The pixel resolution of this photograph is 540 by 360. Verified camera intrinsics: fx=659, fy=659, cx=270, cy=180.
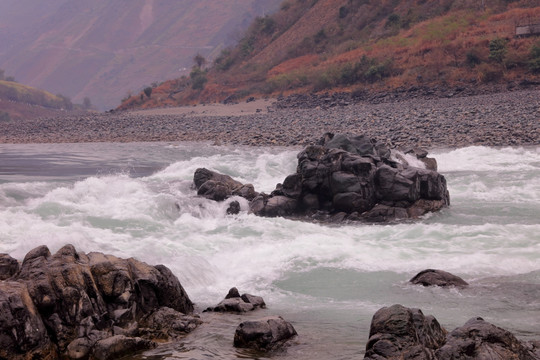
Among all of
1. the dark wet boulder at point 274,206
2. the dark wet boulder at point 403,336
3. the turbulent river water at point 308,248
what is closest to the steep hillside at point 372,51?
the turbulent river water at point 308,248

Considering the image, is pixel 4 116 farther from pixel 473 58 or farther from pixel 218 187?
pixel 218 187

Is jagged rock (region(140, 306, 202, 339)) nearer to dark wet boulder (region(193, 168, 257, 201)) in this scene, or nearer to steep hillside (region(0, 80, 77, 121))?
dark wet boulder (region(193, 168, 257, 201))

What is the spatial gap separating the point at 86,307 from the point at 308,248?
6.24 meters

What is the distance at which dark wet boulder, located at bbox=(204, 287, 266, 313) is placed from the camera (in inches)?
377

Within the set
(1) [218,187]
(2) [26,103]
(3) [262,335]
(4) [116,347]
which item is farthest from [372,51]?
(2) [26,103]

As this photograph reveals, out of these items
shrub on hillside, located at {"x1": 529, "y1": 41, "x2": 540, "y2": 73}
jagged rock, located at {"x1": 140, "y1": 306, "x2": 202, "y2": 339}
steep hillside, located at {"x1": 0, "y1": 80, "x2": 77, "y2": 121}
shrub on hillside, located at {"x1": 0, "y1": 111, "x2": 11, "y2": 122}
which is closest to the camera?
jagged rock, located at {"x1": 140, "y1": 306, "x2": 202, "y2": 339}

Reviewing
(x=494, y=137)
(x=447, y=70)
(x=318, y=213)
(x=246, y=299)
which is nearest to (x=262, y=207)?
(x=318, y=213)

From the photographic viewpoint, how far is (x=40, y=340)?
7.63 meters

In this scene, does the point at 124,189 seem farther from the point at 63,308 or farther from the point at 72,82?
the point at 72,82

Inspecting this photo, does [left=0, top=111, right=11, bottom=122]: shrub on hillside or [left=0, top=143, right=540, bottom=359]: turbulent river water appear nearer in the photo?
[left=0, top=143, right=540, bottom=359]: turbulent river water

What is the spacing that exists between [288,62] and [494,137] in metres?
45.5

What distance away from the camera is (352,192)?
56.6ft

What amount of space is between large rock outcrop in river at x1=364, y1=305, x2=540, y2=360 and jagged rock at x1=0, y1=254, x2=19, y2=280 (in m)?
4.79

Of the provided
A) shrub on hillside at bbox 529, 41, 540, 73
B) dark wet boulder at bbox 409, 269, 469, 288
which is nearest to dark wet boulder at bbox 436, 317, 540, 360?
dark wet boulder at bbox 409, 269, 469, 288
